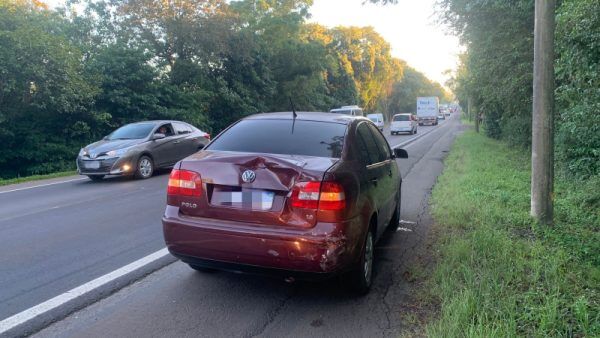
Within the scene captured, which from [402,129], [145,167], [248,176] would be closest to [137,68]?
[145,167]

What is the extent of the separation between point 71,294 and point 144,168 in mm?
8167

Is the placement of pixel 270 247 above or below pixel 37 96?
below

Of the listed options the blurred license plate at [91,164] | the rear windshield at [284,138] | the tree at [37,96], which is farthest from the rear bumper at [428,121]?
the rear windshield at [284,138]

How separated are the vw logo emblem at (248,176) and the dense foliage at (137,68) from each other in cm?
1499

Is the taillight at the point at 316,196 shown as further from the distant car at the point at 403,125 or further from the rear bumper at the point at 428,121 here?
the rear bumper at the point at 428,121

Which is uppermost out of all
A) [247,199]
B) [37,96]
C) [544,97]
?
[37,96]

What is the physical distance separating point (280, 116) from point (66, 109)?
14836 millimetres

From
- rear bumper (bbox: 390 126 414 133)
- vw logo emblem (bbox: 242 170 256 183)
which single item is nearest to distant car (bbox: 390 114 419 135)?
rear bumper (bbox: 390 126 414 133)

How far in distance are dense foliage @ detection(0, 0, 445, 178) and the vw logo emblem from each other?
1499cm

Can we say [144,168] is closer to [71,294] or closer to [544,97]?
[71,294]

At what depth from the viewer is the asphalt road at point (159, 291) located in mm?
3547

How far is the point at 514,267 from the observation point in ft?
14.3

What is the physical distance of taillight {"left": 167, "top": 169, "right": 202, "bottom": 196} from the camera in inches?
156

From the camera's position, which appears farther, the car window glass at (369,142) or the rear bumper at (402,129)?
the rear bumper at (402,129)
